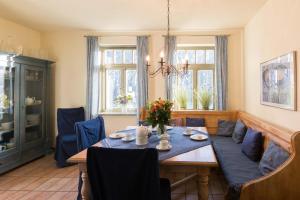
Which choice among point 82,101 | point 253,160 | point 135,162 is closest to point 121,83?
point 82,101

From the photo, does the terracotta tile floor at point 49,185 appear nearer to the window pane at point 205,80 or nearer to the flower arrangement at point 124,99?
the flower arrangement at point 124,99

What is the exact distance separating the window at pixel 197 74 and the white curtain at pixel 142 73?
2.27 ft

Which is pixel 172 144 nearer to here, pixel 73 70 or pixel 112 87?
pixel 112 87

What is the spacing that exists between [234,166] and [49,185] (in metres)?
2.53

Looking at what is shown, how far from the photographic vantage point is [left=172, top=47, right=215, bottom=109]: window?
15.4 ft

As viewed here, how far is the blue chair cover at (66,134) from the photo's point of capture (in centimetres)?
393

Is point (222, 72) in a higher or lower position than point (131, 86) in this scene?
higher

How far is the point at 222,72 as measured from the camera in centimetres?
445

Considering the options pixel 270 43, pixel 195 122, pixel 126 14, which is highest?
pixel 126 14

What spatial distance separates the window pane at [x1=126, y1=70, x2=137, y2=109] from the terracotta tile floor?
1.74 meters

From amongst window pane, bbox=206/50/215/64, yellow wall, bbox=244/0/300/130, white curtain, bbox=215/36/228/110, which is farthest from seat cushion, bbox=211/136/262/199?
window pane, bbox=206/50/215/64

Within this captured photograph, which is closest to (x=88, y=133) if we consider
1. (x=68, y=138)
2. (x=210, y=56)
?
(x=68, y=138)

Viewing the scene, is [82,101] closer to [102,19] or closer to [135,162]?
[102,19]

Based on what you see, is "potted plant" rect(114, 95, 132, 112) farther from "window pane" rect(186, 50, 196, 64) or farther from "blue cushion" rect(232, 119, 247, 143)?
"blue cushion" rect(232, 119, 247, 143)
